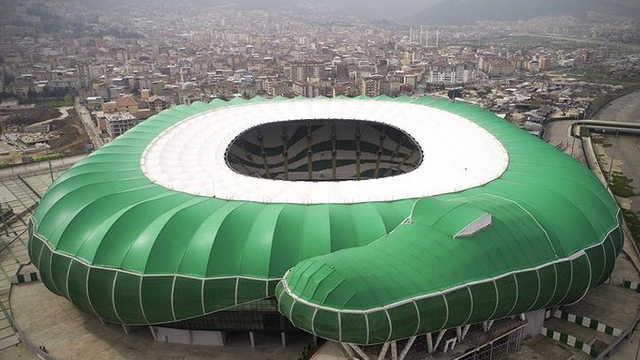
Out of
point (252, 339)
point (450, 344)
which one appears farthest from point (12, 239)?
point (450, 344)

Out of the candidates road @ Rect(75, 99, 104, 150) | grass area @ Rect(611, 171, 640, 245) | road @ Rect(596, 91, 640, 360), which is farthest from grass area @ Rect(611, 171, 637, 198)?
road @ Rect(75, 99, 104, 150)

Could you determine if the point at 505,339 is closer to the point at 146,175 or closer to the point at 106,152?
the point at 146,175

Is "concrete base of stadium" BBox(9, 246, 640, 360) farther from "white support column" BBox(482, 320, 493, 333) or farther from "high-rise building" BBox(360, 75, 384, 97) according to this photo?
"high-rise building" BBox(360, 75, 384, 97)

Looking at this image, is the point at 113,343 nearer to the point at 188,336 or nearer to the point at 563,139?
the point at 188,336

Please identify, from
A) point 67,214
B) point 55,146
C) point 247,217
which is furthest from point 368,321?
point 55,146

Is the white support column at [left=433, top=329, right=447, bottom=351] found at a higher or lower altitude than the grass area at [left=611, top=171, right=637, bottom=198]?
higher

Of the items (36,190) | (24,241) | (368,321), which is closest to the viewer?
(368,321)

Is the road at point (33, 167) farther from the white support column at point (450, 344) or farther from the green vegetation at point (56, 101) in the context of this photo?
the white support column at point (450, 344)
